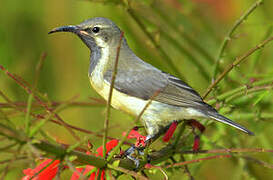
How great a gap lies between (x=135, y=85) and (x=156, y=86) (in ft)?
0.57

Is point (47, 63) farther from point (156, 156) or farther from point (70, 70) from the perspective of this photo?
point (156, 156)

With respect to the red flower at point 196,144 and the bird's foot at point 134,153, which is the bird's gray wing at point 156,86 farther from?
the bird's foot at point 134,153

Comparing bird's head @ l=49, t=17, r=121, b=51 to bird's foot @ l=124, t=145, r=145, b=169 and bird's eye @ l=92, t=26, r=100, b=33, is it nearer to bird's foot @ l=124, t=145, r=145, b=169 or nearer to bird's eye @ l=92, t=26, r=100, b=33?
bird's eye @ l=92, t=26, r=100, b=33

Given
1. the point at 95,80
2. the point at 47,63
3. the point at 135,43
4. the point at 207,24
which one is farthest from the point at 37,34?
the point at 207,24

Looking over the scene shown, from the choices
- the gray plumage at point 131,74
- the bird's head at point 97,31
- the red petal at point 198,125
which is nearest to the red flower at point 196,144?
the red petal at point 198,125

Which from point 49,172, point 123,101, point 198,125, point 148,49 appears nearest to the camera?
point 49,172

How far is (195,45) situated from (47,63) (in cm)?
169

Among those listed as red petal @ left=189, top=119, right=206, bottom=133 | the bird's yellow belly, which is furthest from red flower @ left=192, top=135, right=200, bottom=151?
the bird's yellow belly

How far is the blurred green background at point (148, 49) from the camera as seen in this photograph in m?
3.47

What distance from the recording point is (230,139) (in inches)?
139

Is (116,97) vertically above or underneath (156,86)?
underneath

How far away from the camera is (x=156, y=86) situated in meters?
3.24

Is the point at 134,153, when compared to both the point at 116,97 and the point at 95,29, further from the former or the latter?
the point at 95,29

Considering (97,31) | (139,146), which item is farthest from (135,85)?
(139,146)
